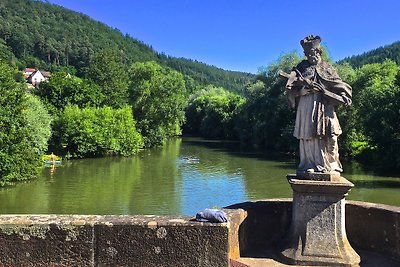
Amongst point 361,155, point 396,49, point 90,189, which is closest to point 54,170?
point 90,189

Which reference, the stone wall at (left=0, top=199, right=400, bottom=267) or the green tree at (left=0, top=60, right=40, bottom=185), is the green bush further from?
the stone wall at (left=0, top=199, right=400, bottom=267)

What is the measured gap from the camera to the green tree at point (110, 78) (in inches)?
2377

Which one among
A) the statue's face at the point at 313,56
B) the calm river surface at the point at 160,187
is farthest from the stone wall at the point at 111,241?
A: the calm river surface at the point at 160,187

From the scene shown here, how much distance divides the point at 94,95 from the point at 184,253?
5111 cm

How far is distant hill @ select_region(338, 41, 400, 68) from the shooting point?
12700 cm

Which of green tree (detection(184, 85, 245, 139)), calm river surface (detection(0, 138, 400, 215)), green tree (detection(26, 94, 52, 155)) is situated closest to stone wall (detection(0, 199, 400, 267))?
calm river surface (detection(0, 138, 400, 215))

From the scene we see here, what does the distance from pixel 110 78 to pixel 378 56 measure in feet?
319

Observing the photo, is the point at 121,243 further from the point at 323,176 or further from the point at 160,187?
the point at 160,187

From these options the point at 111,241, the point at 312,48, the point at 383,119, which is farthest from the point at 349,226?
the point at 383,119

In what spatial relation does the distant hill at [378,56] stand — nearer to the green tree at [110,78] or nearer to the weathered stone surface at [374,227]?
the green tree at [110,78]

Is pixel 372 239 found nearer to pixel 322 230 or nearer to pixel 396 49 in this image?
pixel 322 230

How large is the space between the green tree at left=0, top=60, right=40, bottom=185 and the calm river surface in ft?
3.30

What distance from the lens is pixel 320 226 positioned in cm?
646

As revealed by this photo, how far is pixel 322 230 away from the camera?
253 inches
